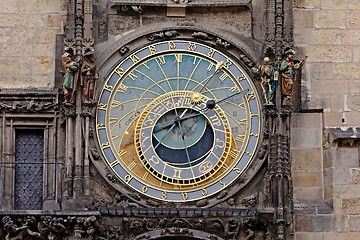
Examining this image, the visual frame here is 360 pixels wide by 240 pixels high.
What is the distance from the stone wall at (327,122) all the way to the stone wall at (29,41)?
286cm

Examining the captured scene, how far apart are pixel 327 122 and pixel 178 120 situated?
1.74 m

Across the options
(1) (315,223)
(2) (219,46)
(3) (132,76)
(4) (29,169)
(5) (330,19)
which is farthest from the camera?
(5) (330,19)

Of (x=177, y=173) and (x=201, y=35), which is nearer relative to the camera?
(x=177, y=173)

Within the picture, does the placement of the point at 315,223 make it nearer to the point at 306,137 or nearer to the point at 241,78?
the point at 306,137

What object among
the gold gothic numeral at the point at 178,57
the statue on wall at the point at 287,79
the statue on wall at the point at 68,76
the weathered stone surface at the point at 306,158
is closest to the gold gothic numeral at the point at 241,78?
the statue on wall at the point at 287,79

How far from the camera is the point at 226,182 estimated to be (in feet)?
60.7

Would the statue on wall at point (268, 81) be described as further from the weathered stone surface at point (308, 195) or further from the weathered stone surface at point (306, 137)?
the weathered stone surface at point (308, 195)

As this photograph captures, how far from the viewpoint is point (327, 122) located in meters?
18.9

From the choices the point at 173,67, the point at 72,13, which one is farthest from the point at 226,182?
the point at 72,13

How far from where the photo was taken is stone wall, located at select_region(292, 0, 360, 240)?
18484 mm

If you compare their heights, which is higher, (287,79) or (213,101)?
(287,79)

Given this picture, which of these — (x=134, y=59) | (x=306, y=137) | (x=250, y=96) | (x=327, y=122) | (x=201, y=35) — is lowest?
(x=306, y=137)

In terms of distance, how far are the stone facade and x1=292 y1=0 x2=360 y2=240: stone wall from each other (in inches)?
0.5

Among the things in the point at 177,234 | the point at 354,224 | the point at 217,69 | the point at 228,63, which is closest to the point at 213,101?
the point at 217,69
